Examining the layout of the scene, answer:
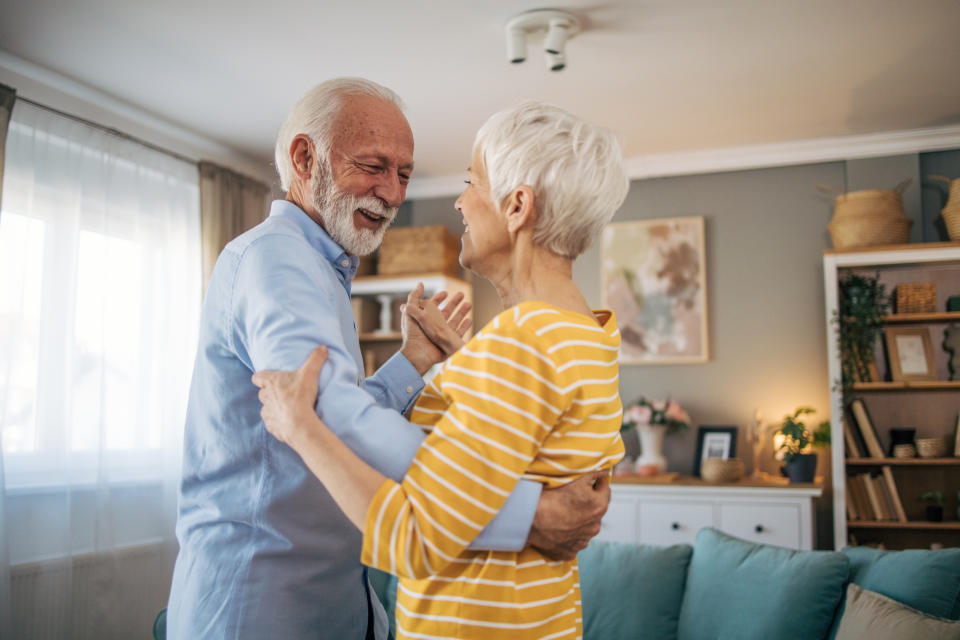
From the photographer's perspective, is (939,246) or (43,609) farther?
(939,246)

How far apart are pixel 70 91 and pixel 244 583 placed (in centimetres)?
361

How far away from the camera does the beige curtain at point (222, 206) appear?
457 cm

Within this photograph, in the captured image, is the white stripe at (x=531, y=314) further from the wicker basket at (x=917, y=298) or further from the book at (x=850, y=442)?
the wicker basket at (x=917, y=298)

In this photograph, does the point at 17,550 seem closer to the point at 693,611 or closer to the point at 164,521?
the point at 164,521

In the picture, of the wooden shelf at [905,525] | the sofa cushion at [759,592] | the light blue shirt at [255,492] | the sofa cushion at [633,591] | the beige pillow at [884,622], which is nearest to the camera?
the light blue shirt at [255,492]

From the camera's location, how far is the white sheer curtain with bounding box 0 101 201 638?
3471 millimetres

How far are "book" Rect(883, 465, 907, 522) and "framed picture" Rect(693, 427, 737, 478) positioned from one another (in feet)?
2.74

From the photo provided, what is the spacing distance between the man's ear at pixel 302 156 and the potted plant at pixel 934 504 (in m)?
4.18

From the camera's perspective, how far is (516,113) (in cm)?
114

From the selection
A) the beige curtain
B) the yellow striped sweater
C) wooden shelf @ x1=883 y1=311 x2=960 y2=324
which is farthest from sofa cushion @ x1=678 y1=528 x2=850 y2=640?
the beige curtain

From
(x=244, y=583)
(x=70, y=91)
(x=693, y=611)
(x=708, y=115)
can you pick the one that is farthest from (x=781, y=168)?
(x=244, y=583)

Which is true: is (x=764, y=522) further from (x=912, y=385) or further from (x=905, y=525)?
(x=912, y=385)

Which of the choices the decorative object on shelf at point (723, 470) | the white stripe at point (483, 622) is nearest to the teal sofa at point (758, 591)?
the white stripe at point (483, 622)

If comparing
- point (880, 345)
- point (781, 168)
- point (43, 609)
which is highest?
point (781, 168)
